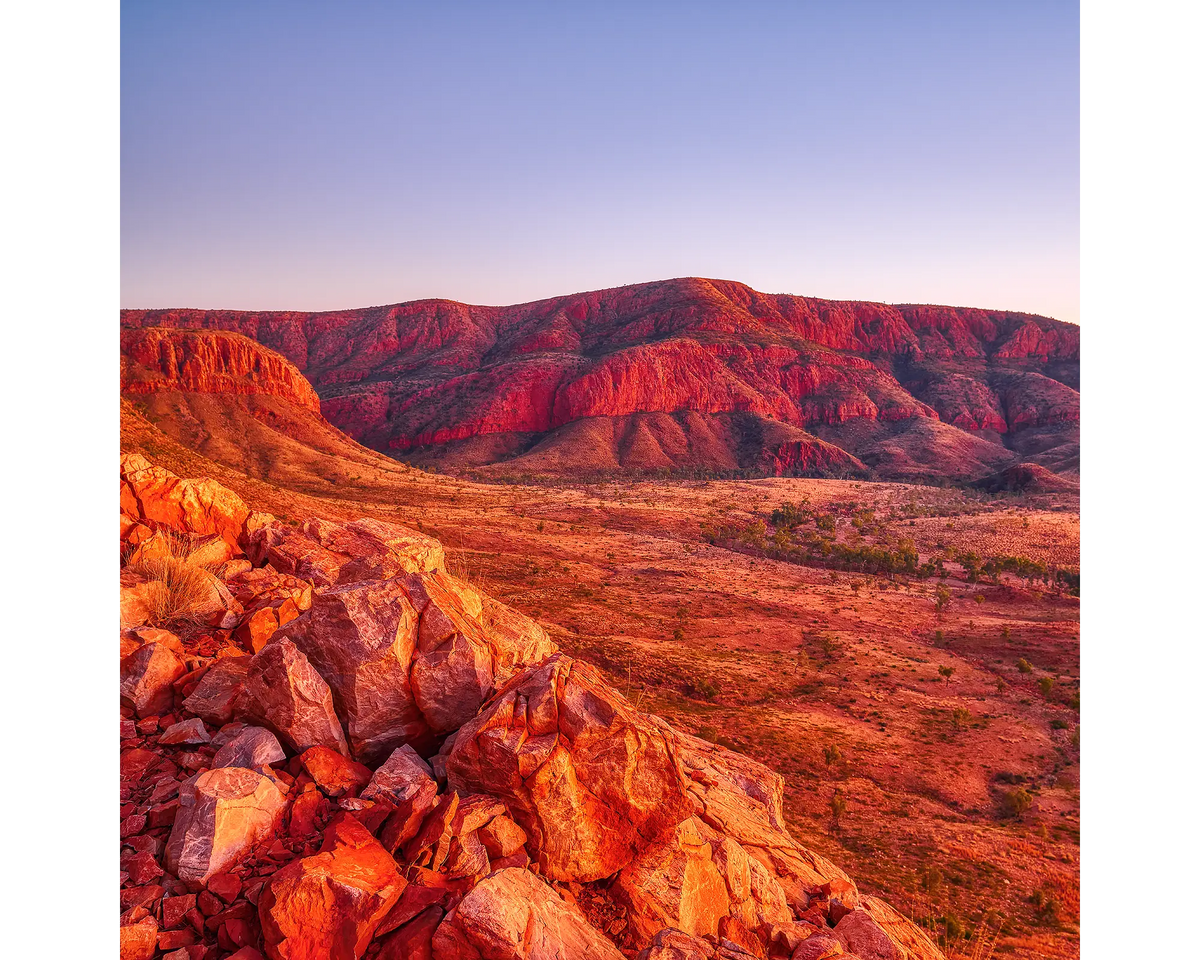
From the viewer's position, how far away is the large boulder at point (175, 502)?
842cm

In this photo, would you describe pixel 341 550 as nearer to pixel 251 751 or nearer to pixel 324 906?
pixel 251 751

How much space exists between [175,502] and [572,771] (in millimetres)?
7382

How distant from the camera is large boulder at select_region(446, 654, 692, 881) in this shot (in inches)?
167

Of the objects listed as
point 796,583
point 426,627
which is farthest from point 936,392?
point 426,627

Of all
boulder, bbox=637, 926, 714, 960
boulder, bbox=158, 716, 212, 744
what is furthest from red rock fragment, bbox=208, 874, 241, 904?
boulder, bbox=637, 926, 714, 960

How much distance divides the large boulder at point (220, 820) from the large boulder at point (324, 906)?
426mm

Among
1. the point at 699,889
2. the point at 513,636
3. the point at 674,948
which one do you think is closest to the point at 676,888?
the point at 699,889

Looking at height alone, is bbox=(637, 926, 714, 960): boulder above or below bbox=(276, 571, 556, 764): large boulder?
below

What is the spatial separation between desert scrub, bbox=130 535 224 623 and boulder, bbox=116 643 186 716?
1.08 metres

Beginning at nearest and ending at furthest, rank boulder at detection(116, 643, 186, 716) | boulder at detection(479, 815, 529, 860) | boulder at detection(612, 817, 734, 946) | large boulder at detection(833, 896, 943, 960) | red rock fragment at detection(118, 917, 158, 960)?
red rock fragment at detection(118, 917, 158, 960), boulder at detection(479, 815, 529, 860), boulder at detection(612, 817, 734, 946), boulder at detection(116, 643, 186, 716), large boulder at detection(833, 896, 943, 960)

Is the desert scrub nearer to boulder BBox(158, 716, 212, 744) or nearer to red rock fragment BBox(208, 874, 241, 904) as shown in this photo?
boulder BBox(158, 716, 212, 744)
